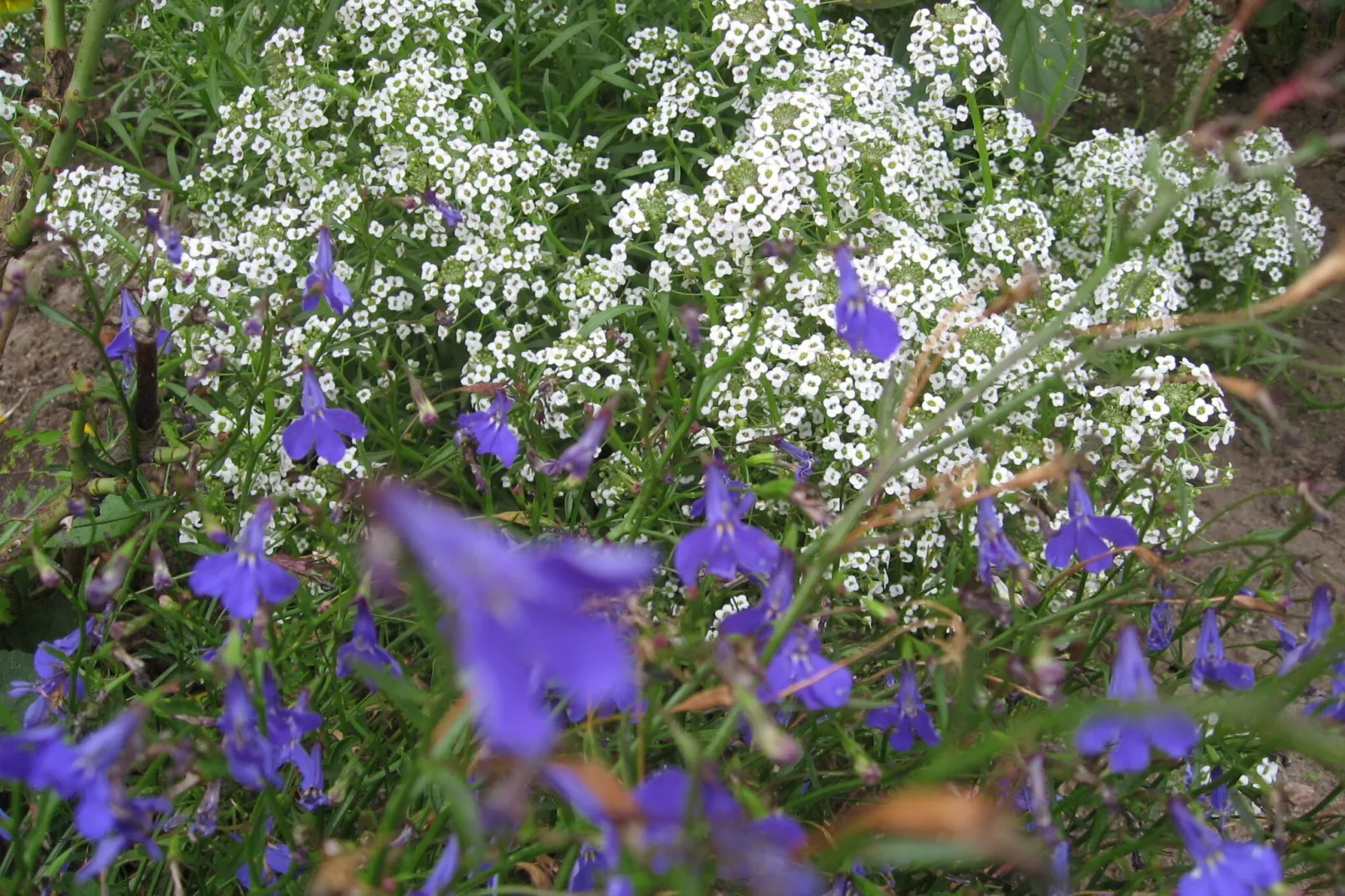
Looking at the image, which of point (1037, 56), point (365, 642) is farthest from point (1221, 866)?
point (1037, 56)

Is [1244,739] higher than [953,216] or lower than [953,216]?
lower

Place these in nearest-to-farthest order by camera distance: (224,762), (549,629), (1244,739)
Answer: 1. (549,629)
2. (224,762)
3. (1244,739)

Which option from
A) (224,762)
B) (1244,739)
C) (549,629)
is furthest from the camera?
(1244,739)

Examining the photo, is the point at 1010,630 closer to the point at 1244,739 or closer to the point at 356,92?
the point at 1244,739

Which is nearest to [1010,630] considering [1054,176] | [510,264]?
[510,264]

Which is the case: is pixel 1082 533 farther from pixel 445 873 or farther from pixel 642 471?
pixel 445 873

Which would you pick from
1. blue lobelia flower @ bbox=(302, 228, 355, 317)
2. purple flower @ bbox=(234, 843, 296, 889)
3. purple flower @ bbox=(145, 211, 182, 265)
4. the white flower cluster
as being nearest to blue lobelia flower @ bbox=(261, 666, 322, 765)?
purple flower @ bbox=(234, 843, 296, 889)

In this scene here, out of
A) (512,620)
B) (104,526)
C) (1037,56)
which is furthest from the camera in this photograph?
(1037,56)
